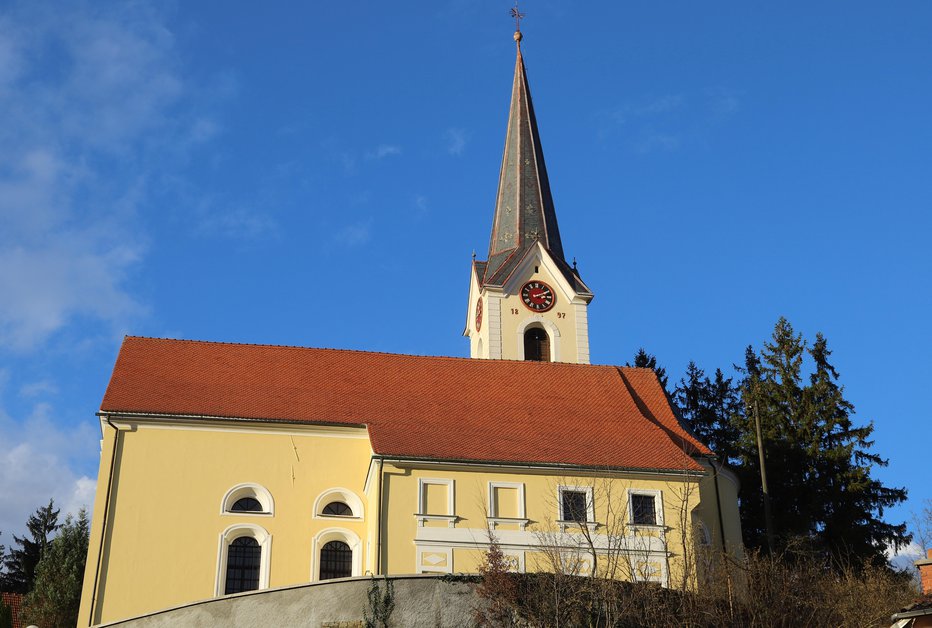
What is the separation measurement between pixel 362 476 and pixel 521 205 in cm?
2099

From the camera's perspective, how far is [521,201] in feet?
157

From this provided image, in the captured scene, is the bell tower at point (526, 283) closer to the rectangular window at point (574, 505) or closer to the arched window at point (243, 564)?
the rectangular window at point (574, 505)

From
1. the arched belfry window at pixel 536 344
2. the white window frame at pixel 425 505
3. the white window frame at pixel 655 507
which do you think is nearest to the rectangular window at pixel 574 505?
the white window frame at pixel 655 507

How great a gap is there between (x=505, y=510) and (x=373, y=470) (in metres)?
3.65

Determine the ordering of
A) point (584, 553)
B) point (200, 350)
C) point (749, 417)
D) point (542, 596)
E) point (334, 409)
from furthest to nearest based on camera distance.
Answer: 1. point (749, 417)
2. point (200, 350)
3. point (334, 409)
4. point (584, 553)
5. point (542, 596)

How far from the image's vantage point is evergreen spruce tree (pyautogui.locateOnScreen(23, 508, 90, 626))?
105 ft

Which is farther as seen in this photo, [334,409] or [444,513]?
[334,409]

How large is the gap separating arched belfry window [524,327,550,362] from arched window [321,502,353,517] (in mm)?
14916

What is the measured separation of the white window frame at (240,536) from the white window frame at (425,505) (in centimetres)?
425

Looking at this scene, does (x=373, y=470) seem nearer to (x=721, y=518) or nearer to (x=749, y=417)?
(x=721, y=518)

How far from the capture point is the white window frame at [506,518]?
2780 cm

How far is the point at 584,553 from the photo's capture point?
2730 cm

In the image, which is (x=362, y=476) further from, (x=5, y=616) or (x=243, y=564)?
(x=5, y=616)

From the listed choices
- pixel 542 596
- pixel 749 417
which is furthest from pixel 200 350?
pixel 749 417
